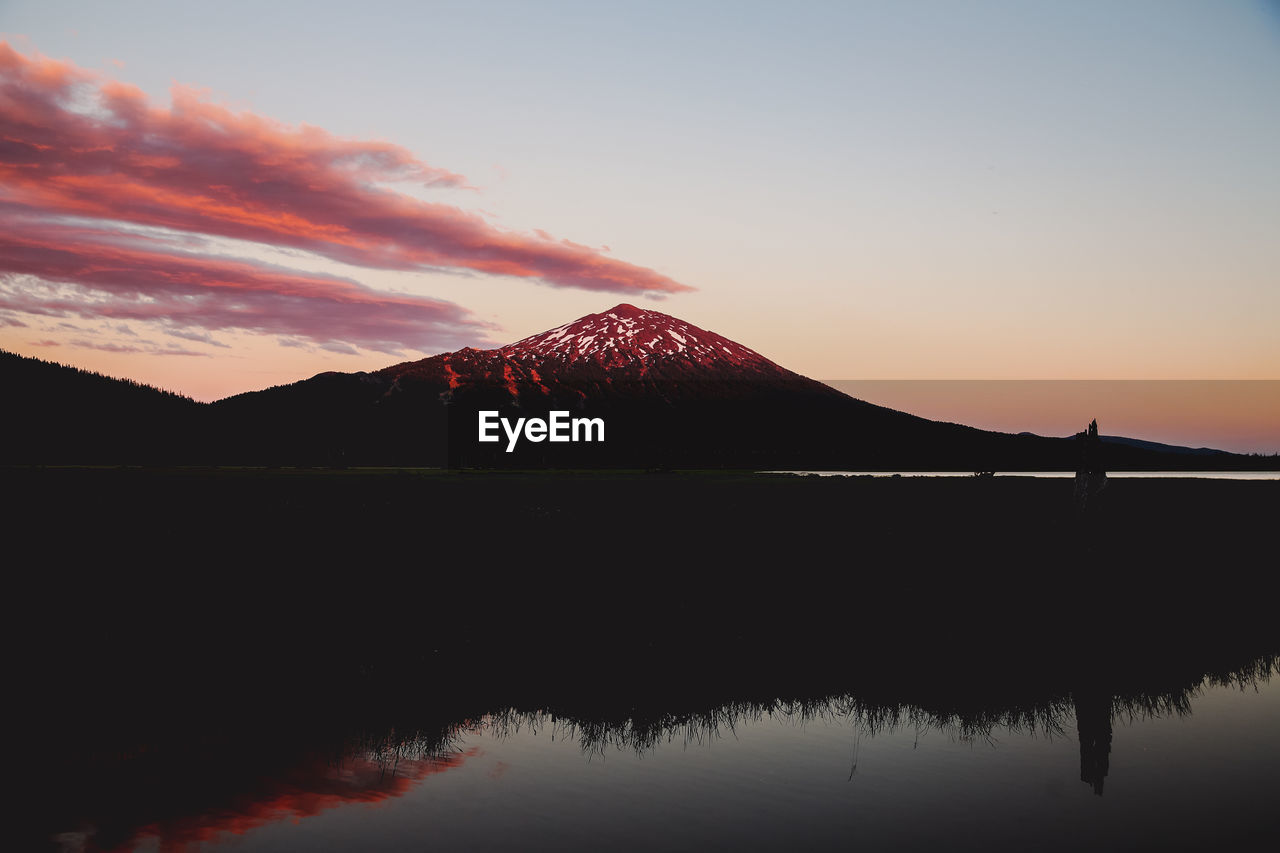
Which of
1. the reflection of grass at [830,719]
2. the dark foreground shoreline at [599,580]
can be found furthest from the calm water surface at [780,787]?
the dark foreground shoreline at [599,580]

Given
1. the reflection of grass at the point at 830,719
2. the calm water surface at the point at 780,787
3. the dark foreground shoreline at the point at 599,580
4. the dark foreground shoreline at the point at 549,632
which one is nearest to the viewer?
the calm water surface at the point at 780,787

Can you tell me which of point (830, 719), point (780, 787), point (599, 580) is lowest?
point (830, 719)

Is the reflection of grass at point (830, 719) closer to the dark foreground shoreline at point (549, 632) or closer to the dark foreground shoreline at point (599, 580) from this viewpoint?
the dark foreground shoreline at point (549, 632)

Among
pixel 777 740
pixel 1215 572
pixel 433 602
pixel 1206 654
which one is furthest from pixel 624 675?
pixel 1215 572

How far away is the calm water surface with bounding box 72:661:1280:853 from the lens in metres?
13.7

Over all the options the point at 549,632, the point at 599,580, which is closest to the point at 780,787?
the point at 549,632

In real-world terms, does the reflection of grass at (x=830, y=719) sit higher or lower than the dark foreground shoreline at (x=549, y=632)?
lower

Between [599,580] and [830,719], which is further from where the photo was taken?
[599,580]

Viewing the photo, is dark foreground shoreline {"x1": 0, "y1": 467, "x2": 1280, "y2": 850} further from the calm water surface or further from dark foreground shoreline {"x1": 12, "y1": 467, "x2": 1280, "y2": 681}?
the calm water surface

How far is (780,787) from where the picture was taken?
16.1 m

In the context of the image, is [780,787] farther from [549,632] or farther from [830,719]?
[549,632]

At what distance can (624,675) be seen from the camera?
80.4 ft

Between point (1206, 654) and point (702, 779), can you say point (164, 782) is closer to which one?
point (702, 779)

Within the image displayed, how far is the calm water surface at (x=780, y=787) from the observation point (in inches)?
540
